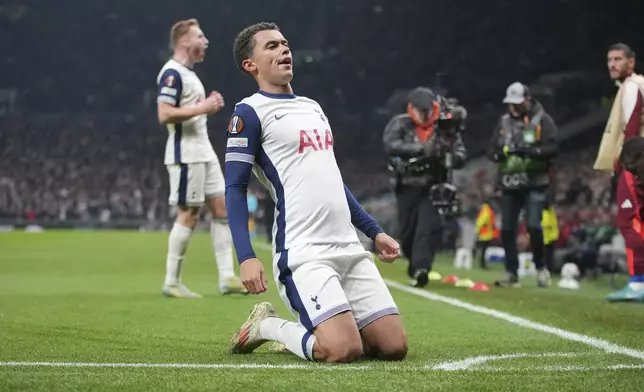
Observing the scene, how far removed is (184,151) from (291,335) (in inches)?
159

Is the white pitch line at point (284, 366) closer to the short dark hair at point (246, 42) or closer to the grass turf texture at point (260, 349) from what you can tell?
the grass turf texture at point (260, 349)

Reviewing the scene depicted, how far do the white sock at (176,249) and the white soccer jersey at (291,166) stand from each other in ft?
11.9

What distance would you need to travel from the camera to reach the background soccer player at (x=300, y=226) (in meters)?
4.67

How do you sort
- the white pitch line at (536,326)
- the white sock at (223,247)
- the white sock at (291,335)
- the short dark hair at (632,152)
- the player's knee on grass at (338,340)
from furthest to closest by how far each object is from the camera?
the white sock at (223,247), the short dark hair at (632,152), the white pitch line at (536,326), the white sock at (291,335), the player's knee on grass at (338,340)

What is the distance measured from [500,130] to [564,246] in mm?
5291

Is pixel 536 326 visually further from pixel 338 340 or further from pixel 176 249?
pixel 176 249

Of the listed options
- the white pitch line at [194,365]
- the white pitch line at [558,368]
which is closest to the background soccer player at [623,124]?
the white pitch line at [558,368]

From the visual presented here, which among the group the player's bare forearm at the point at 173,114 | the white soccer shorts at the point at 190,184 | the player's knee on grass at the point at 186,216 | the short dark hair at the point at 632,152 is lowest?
the player's knee on grass at the point at 186,216

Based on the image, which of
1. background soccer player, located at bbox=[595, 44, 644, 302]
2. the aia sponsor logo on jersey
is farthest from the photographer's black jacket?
the aia sponsor logo on jersey

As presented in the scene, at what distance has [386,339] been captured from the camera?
4688 mm

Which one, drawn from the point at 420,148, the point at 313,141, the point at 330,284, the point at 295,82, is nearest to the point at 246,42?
the point at 313,141

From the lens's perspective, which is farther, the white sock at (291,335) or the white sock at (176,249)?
the white sock at (176,249)

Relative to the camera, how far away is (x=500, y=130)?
35.9ft

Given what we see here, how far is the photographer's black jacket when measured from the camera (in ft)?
33.5
